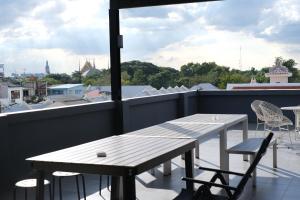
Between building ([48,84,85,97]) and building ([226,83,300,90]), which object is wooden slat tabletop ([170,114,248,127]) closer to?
building ([48,84,85,97])

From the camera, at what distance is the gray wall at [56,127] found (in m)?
5.02

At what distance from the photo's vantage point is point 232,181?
207 inches

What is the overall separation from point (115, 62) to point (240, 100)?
186 inches

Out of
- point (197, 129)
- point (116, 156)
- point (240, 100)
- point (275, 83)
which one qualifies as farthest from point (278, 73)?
point (116, 156)

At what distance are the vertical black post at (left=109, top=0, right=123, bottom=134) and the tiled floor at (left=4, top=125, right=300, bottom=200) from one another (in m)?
1.43

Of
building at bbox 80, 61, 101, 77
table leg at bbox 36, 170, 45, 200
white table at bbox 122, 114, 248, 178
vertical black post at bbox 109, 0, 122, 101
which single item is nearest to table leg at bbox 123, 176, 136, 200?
table leg at bbox 36, 170, 45, 200

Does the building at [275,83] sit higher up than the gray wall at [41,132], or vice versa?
the building at [275,83]

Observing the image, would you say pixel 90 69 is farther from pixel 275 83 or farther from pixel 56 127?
pixel 275 83

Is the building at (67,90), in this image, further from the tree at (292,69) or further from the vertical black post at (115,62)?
the tree at (292,69)

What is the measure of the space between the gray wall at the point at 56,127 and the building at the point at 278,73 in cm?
514

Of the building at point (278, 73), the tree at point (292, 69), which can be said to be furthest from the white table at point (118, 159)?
the tree at point (292, 69)

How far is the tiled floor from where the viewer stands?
4.70 metres

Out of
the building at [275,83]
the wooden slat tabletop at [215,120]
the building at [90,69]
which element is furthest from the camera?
the building at [275,83]

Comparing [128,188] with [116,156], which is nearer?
[128,188]
